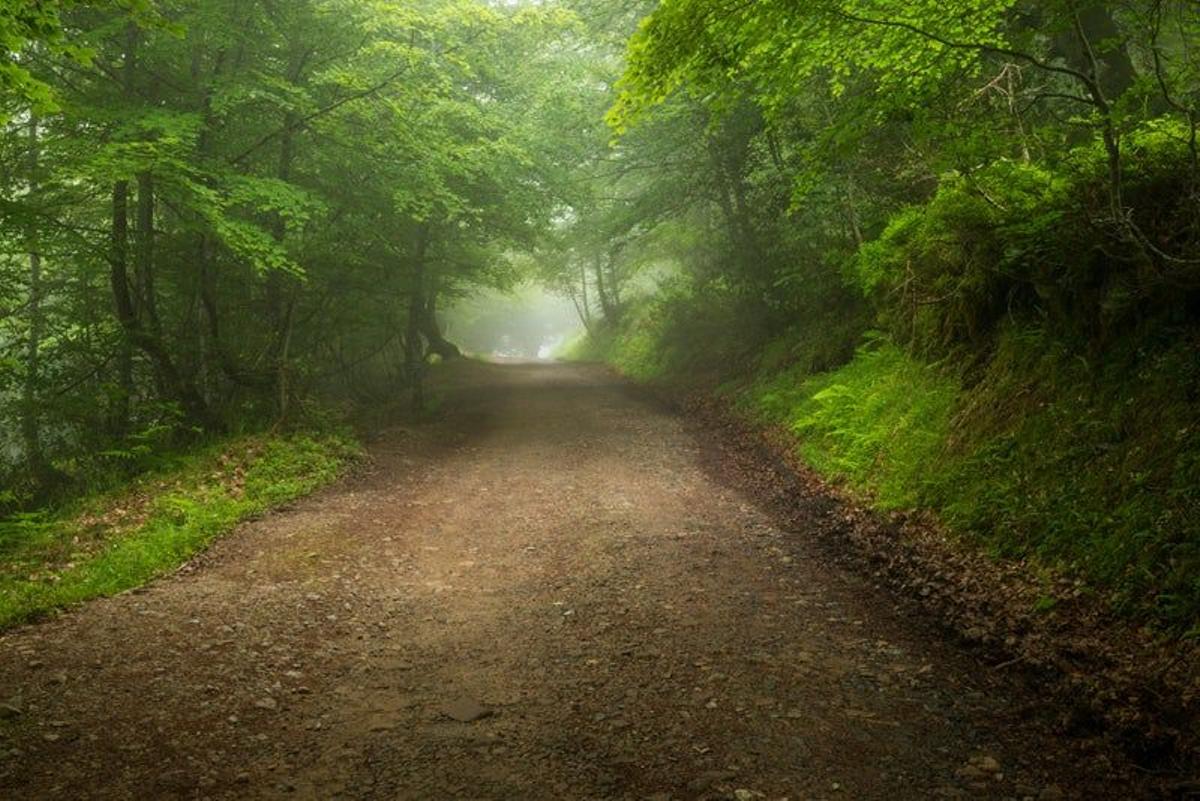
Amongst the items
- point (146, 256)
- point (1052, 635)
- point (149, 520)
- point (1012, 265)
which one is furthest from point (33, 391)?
point (1012, 265)

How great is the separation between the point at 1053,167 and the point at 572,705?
724 centimetres

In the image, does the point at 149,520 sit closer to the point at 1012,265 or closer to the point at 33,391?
the point at 33,391

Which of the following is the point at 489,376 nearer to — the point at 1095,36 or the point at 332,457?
the point at 332,457

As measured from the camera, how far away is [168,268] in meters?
12.8

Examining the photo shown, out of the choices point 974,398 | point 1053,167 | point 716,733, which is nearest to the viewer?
point 716,733

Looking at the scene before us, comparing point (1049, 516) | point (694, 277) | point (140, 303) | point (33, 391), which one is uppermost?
point (694, 277)

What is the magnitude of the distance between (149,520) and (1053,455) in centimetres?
1031

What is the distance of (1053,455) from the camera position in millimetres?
6125

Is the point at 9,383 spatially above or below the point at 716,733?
above

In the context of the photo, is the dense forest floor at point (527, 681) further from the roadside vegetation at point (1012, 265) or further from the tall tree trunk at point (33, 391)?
the tall tree trunk at point (33, 391)

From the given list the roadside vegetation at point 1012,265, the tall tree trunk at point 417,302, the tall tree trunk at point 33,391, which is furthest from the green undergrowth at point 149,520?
the roadside vegetation at point 1012,265

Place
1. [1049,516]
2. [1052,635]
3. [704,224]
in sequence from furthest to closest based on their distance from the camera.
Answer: [704,224] < [1049,516] < [1052,635]

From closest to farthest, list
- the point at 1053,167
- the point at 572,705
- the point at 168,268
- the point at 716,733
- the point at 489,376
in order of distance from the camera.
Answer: the point at 716,733, the point at 572,705, the point at 1053,167, the point at 168,268, the point at 489,376

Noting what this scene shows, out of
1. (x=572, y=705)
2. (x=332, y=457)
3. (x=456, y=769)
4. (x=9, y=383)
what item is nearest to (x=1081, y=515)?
(x=572, y=705)
